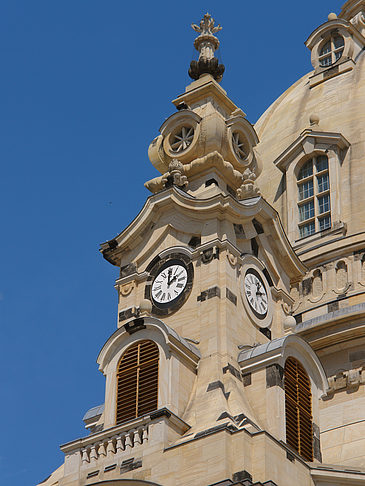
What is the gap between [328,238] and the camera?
45312 mm

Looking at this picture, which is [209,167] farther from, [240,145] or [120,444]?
[120,444]

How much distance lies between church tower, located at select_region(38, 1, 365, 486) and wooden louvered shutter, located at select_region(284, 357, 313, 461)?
1.6 inches

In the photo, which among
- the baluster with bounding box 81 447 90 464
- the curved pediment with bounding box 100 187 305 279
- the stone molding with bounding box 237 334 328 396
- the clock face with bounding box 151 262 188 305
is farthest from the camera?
the curved pediment with bounding box 100 187 305 279

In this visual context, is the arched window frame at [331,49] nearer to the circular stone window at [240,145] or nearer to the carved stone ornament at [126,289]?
the circular stone window at [240,145]

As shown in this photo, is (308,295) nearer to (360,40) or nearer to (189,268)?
(189,268)

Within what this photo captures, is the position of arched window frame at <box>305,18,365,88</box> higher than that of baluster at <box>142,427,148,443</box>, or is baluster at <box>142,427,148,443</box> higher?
arched window frame at <box>305,18,365,88</box>

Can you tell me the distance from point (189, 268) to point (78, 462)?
19.5ft

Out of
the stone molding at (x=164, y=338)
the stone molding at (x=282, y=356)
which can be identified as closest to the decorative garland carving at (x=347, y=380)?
the stone molding at (x=282, y=356)

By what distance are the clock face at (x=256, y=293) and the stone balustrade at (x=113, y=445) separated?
5227 mm

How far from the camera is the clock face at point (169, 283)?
124 feet

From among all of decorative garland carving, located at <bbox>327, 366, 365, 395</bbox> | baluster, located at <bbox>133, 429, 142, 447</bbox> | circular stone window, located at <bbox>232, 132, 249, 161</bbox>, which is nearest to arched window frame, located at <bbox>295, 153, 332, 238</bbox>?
circular stone window, located at <bbox>232, 132, 249, 161</bbox>

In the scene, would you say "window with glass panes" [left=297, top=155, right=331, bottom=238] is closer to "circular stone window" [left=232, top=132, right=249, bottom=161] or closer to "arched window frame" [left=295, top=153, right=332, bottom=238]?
"arched window frame" [left=295, top=153, right=332, bottom=238]

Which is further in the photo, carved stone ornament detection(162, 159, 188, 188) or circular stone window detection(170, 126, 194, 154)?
circular stone window detection(170, 126, 194, 154)

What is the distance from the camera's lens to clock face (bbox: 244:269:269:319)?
3803 cm
